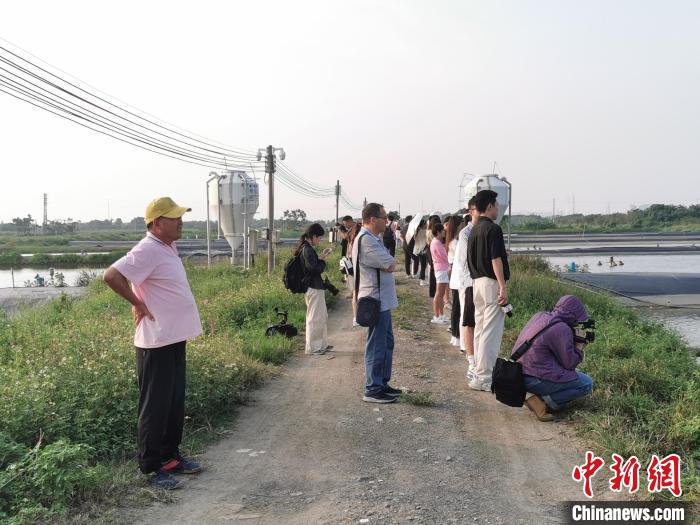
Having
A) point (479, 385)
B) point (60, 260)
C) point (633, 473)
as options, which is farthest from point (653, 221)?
point (633, 473)

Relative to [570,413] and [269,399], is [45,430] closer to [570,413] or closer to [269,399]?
[269,399]

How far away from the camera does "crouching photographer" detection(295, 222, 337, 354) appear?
28.0 feet

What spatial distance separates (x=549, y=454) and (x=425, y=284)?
11.7 meters

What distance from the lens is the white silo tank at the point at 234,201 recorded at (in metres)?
22.9

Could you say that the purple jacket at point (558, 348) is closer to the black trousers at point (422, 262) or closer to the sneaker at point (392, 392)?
the sneaker at point (392, 392)

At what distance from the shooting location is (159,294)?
434cm

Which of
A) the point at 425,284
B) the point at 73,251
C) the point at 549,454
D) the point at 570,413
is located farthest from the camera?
the point at 73,251

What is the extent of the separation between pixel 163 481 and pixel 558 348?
3427 mm

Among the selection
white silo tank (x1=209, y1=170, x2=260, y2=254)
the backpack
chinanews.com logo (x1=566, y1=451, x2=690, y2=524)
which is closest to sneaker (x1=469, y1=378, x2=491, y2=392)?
chinanews.com logo (x1=566, y1=451, x2=690, y2=524)

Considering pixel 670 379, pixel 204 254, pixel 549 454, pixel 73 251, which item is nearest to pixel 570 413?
pixel 549 454

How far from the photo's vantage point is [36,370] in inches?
231

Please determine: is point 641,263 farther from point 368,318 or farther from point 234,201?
point 368,318

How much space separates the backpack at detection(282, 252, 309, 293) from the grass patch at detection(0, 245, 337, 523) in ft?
2.75

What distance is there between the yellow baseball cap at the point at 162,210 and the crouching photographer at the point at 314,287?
4.02 meters
